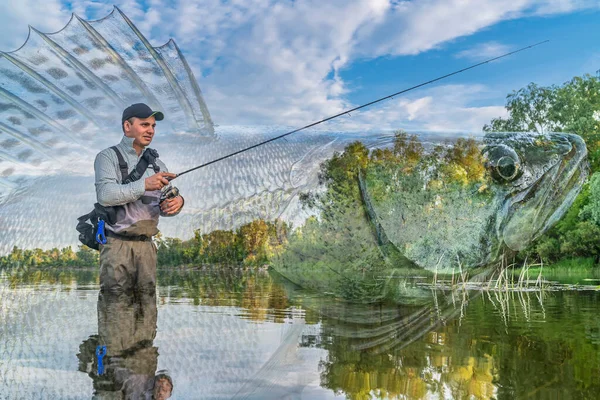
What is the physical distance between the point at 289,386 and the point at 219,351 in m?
0.76

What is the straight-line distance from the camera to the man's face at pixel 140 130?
4616mm

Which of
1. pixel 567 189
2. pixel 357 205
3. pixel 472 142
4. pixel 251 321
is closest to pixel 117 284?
pixel 251 321

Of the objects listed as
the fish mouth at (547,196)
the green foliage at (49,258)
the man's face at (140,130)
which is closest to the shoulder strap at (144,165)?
the man's face at (140,130)

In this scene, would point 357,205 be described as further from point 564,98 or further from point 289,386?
point 564,98

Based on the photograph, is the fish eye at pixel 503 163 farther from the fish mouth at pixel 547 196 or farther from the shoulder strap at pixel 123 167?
the shoulder strap at pixel 123 167

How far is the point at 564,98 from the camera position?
3400cm

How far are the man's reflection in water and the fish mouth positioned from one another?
3076 millimetres

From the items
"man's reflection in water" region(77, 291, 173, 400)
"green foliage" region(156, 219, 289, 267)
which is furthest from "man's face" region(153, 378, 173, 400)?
"green foliage" region(156, 219, 289, 267)

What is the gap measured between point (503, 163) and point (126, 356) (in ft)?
11.0

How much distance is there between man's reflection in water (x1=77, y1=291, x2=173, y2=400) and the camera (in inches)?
83.3

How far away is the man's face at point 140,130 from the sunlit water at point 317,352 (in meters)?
1.30

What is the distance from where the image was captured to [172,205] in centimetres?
426
